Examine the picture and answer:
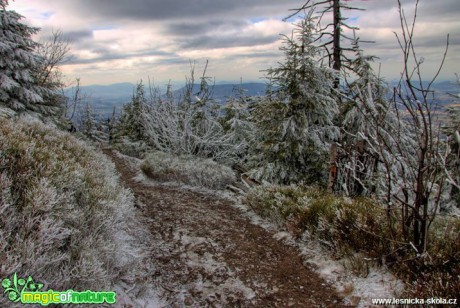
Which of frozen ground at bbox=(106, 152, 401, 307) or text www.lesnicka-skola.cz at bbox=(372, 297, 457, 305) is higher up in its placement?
text www.lesnicka-skola.cz at bbox=(372, 297, 457, 305)

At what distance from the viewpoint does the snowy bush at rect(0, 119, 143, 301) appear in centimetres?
280

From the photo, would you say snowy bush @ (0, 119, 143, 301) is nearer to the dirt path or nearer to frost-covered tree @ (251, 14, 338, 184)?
the dirt path

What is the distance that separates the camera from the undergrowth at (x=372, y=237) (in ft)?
11.8

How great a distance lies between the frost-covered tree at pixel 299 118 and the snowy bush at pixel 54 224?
6.60 m

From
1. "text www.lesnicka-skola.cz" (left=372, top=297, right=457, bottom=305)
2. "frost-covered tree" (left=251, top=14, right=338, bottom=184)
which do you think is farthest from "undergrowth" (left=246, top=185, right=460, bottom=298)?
"frost-covered tree" (left=251, top=14, right=338, bottom=184)

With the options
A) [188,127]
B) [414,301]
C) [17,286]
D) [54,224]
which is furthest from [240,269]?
[188,127]

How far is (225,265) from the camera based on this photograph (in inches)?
199

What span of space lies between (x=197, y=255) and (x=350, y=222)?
2918 millimetres

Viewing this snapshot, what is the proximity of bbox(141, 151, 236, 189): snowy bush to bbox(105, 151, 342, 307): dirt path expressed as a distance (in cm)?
307

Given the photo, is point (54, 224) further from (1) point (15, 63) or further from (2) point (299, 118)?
(1) point (15, 63)

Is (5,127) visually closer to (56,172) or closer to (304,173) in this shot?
(56,172)

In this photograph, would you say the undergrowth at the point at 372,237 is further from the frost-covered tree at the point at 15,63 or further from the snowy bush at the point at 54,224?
the frost-covered tree at the point at 15,63

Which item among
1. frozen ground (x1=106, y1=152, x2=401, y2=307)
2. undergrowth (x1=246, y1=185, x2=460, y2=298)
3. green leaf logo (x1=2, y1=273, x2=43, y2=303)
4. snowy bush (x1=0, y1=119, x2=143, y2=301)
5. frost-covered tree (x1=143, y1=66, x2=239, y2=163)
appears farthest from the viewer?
frost-covered tree (x1=143, y1=66, x2=239, y2=163)

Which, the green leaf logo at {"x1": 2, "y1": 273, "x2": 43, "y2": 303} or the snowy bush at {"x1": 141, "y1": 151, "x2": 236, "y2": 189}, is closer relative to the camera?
the green leaf logo at {"x1": 2, "y1": 273, "x2": 43, "y2": 303}
